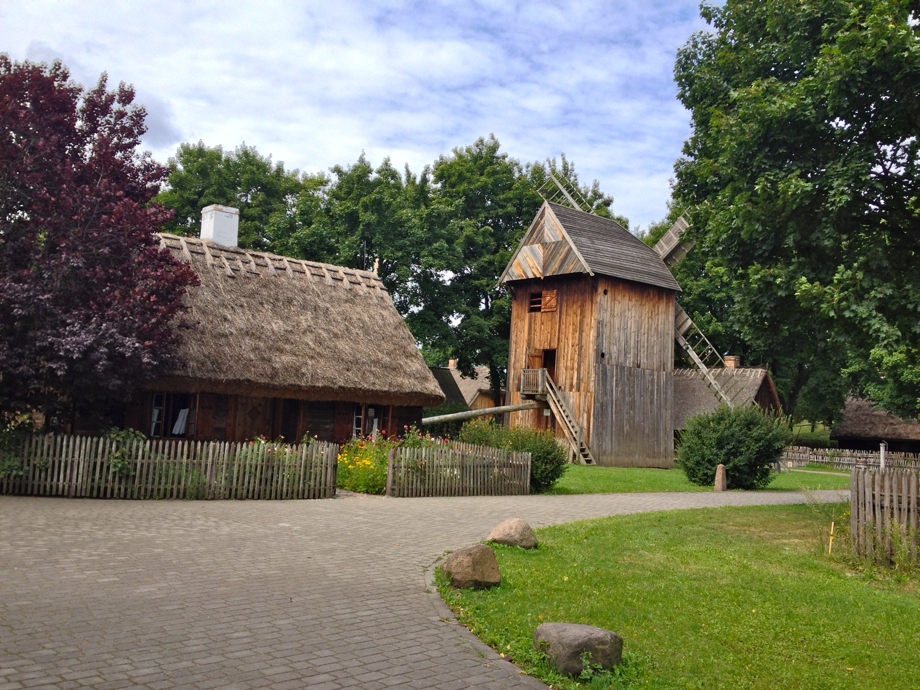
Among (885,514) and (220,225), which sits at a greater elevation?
(220,225)

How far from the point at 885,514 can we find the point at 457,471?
9036mm

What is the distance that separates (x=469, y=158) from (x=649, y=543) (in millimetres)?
32999

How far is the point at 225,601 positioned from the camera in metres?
6.92

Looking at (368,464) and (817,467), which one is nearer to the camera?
(368,464)

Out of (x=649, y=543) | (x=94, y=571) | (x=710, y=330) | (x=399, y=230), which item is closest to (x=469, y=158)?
(x=399, y=230)

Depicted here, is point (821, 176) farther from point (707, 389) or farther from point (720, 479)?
point (707, 389)

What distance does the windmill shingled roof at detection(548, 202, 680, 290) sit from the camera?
30.2 metres

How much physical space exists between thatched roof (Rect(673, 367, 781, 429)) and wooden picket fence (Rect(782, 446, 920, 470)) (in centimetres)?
325

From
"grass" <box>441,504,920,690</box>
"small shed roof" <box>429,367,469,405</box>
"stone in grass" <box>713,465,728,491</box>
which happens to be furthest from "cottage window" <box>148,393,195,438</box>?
"small shed roof" <box>429,367,469,405</box>

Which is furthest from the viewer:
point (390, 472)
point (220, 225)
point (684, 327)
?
point (684, 327)

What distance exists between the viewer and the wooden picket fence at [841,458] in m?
34.9

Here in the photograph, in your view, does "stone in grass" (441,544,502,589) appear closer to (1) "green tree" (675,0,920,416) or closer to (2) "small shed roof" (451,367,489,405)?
(1) "green tree" (675,0,920,416)

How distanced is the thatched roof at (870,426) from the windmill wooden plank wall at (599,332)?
64.9 ft

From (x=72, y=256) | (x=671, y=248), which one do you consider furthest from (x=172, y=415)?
(x=671, y=248)
